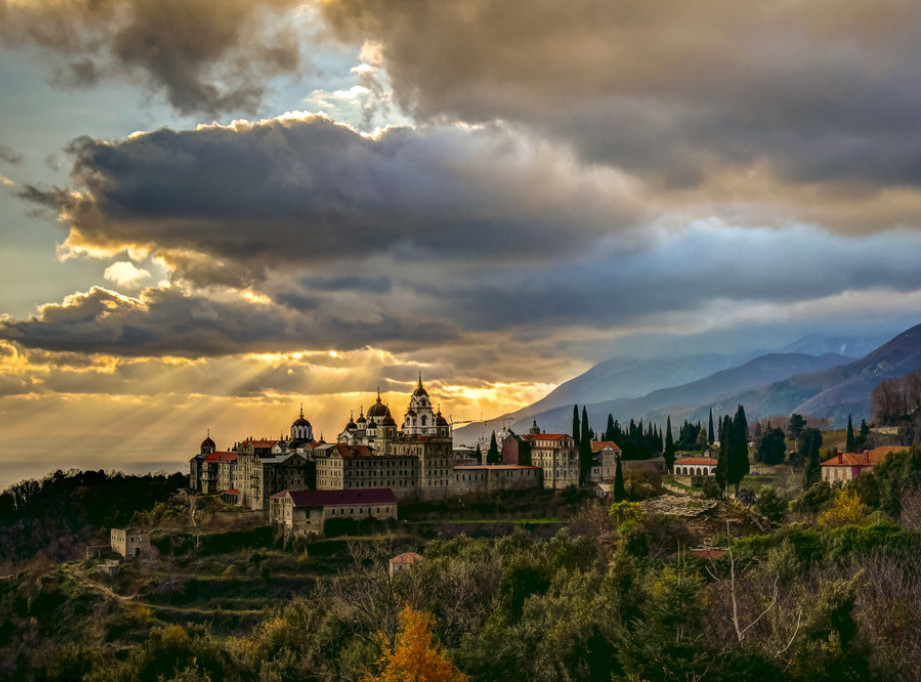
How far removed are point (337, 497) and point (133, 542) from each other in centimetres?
1703

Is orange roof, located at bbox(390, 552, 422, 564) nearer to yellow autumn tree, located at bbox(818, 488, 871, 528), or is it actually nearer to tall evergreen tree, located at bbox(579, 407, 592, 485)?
yellow autumn tree, located at bbox(818, 488, 871, 528)

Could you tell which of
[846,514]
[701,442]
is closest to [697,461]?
[701,442]

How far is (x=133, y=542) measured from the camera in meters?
79.1

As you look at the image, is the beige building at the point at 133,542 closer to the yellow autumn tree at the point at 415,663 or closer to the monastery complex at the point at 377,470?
the monastery complex at the point at 377,470

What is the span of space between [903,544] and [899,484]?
16.2 meters

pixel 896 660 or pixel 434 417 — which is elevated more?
pixel 434 417

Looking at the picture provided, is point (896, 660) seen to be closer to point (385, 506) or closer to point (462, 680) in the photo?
point (462, 680)

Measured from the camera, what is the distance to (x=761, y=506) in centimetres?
6141

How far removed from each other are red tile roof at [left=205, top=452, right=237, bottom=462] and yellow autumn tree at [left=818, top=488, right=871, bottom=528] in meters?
58.9

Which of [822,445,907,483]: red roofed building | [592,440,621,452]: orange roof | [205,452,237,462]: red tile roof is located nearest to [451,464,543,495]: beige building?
[592,440,621,452]: orange roof

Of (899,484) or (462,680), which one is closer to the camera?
(462,680)

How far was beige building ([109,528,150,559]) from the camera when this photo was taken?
3088 inches

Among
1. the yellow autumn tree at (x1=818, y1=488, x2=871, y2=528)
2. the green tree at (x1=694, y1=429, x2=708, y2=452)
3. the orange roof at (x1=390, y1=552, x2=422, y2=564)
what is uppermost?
the green tree at (x1=694, y1=429, x2=708, y2=452)

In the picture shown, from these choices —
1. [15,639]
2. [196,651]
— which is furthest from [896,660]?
[15,639]
